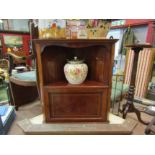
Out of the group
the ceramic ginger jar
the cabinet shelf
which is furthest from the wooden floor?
the ceramic ginger jar

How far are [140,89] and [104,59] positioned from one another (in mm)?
1359

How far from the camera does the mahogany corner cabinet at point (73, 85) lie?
1131mm

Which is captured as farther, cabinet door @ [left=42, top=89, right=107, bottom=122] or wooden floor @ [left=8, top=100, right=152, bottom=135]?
wooden floor @ [left=8, top=100, right=152, bottom=135]

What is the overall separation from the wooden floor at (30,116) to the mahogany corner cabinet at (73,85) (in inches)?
13.4

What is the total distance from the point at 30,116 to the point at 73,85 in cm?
80

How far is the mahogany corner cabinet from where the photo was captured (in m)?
1.13

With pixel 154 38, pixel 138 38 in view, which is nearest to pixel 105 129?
pixel 154 38

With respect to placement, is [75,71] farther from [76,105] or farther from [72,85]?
[76,105]

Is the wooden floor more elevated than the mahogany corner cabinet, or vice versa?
the mahogany corner cabinet

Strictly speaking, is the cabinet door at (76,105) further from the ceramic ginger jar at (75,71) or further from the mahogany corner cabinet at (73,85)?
the ceramic ginger jar at (75,71)

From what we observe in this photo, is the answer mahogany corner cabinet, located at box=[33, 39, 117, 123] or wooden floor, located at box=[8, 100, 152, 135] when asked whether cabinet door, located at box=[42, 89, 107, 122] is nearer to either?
mahogany corner cabinet, located at box=[33, 39, 117, 123]

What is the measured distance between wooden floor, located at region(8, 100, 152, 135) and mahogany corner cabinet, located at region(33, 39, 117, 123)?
0.34 meters

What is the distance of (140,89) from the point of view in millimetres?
2227

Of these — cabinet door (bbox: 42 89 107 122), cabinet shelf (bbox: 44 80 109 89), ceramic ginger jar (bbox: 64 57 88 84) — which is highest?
ceramic ginger jar (bbox: 64 57 88 84)
